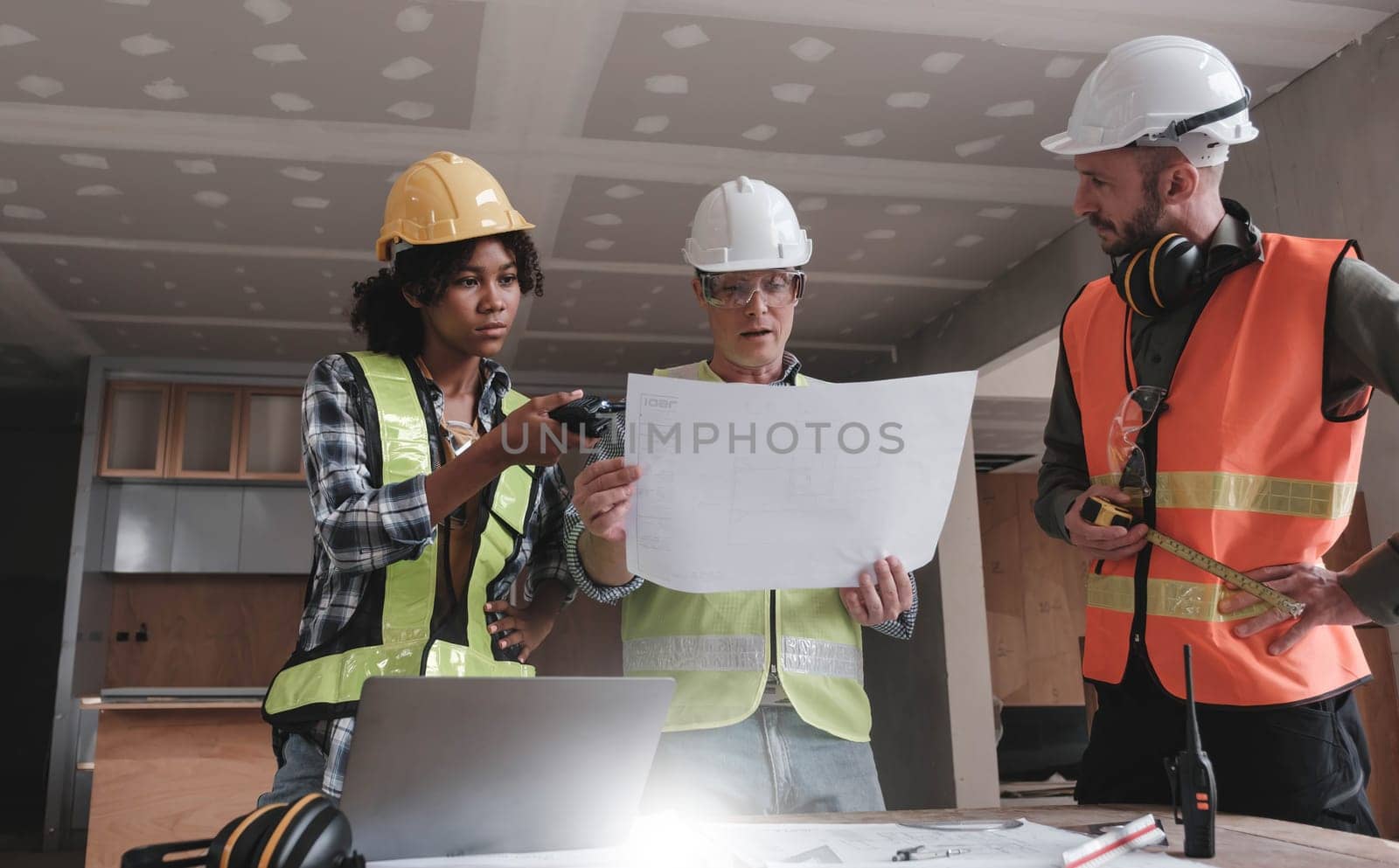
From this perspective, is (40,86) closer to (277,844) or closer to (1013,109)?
(1013,109)

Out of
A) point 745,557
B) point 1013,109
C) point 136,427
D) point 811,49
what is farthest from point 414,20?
point 136,427

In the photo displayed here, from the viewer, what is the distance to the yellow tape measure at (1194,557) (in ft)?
4.59

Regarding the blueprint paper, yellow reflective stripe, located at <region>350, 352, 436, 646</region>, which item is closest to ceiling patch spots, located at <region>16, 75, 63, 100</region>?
yellow reflective stripe, located at <region>350, 352, 436, 646</region>

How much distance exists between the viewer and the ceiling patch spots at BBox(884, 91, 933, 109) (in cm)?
341

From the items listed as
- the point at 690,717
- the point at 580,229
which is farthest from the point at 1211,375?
the point at 580,229

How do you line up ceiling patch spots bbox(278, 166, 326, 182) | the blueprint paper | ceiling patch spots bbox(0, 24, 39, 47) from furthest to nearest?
ceiling patch spots bbox(278, 166, 326, 182) → ceiling patch spots bbox(0, 24, 39, 47) → the blueprint paper

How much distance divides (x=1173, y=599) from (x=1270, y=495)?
20 centimetres

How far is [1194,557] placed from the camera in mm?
1459

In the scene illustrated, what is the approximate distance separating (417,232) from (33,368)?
6151mm

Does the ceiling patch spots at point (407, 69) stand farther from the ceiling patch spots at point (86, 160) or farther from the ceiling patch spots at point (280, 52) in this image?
the ceiling patch spots at point (86, 160)

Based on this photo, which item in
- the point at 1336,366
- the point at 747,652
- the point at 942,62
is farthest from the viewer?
the point at 942,62

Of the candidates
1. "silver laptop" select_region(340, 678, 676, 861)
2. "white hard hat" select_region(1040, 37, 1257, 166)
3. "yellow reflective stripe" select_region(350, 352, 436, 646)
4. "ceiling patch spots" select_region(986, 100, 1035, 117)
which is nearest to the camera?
"silver laptop" select_region(340, 678, 676, 861)

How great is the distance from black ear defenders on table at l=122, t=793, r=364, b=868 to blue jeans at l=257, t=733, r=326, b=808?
0.59m

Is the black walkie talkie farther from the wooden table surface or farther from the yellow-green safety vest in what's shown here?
the yellow-green safety vest
